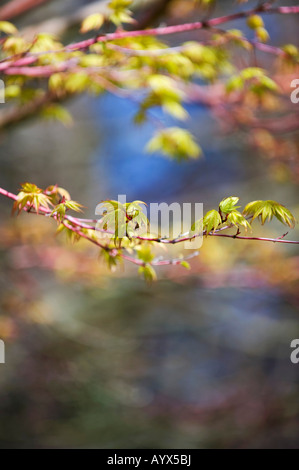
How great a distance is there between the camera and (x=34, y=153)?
5.19 meters

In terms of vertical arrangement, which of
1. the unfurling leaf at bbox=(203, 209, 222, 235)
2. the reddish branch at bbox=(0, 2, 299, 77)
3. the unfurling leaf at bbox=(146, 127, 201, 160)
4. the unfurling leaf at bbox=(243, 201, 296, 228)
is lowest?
the unfurling leaf at bbox=(203, 209, 222, 235)

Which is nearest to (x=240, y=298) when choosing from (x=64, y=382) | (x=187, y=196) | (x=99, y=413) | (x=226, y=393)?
(x=226, y=393)

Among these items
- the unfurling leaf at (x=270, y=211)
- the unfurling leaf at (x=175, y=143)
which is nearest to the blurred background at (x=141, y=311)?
the unfurling leaf at (x=175, y=143)

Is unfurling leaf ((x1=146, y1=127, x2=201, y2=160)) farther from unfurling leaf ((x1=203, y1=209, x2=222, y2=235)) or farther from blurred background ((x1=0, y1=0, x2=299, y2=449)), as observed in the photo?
unfurling leaf ((x1=203, y1=209, x2=222, y2=235))

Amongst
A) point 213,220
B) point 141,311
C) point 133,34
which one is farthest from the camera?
point 141,311

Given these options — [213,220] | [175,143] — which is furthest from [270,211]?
[175,143]

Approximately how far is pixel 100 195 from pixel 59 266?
3283 millimetres

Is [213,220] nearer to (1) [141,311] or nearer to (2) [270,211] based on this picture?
(2) [270,211]

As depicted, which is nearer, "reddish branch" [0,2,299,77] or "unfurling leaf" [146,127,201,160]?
"reddish branch" [0,2,299,77]

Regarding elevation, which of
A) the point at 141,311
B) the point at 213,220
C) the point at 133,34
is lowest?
the point at 213,220

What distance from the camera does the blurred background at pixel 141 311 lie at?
2.52m

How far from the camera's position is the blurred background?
2.52 metres

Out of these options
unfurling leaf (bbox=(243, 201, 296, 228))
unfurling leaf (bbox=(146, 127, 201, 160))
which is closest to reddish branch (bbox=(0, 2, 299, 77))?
unfurling leaf (bbox=(146, 127, 201, 160))

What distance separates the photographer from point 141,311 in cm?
474
